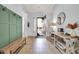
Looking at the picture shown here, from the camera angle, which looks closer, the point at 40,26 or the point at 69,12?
the point at 69,12

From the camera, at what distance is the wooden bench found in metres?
2.19

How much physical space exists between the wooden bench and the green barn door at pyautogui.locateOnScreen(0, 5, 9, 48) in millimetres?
91

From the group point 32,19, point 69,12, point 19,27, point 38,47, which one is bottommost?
point 38,47

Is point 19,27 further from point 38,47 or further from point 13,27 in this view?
point 38,47

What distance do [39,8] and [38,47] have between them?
0.81 meters

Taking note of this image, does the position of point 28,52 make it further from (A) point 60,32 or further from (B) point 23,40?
(A) point 60,32

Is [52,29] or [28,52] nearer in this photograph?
[28,52]

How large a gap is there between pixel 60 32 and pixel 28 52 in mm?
788

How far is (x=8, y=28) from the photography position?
235 cm

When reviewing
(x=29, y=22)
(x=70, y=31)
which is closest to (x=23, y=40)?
(x=29, y=22)

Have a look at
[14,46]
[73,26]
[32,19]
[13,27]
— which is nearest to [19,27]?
[13,27]

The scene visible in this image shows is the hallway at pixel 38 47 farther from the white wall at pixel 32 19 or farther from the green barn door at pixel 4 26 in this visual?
the green barn door at pixel 4 26

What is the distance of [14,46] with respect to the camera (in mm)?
2326

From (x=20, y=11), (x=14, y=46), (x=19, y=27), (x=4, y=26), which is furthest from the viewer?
(x=19, y=27)
